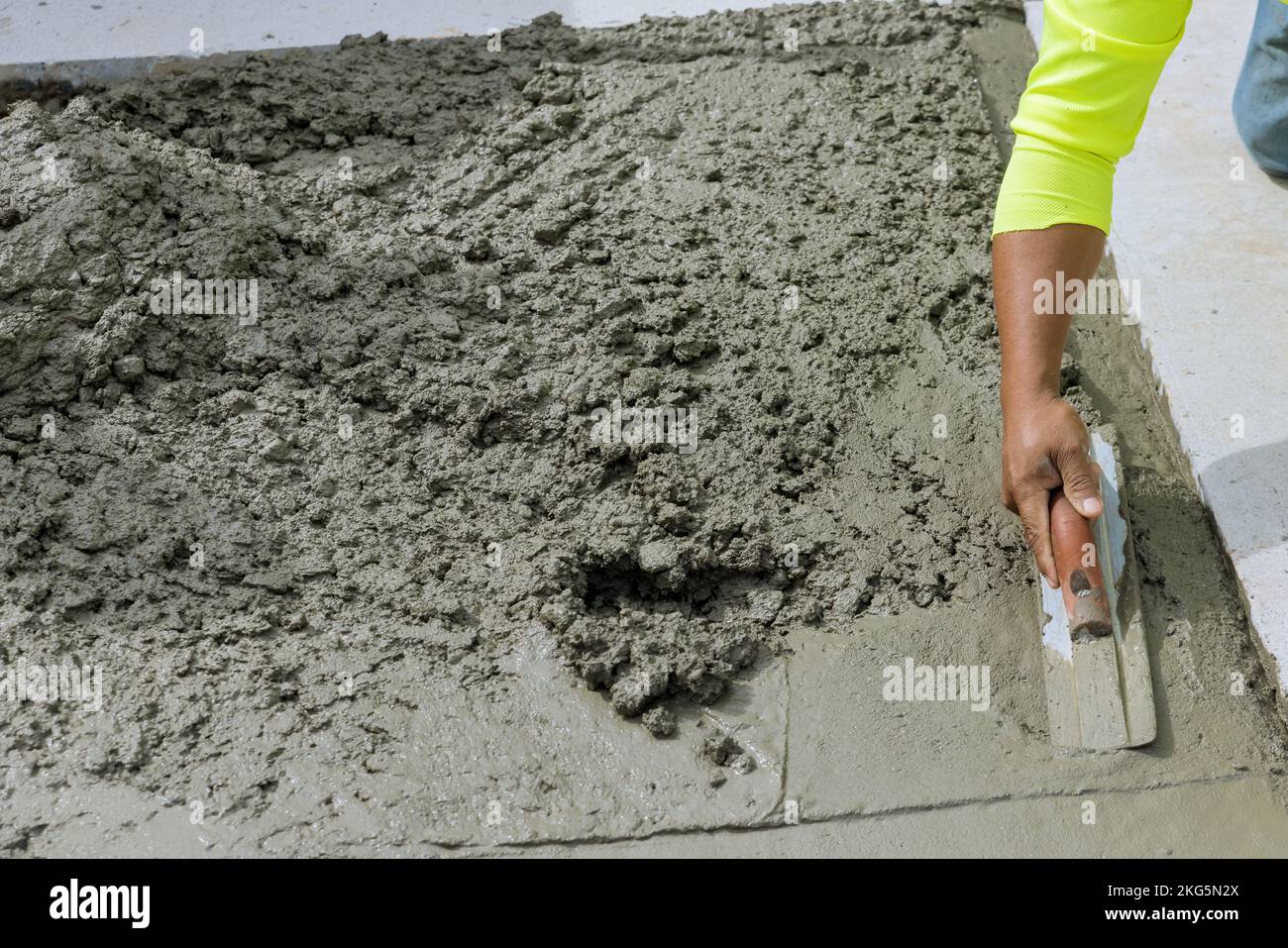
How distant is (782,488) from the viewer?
2135 millimetres

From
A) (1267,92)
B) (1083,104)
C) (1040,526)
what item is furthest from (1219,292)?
(1040,526)

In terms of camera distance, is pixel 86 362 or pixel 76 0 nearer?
pixel 86 362

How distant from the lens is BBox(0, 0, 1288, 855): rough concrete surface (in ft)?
5.68

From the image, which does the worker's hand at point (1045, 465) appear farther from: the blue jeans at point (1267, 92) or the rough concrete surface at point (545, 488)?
the blue jeans at point (1267, 92)

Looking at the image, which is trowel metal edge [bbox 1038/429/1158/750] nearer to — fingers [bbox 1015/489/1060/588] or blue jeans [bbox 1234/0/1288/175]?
fingers [bbox 1015/489/1060/588]

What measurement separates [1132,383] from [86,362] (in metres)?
2.04

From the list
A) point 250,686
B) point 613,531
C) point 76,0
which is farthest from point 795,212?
point 76,0

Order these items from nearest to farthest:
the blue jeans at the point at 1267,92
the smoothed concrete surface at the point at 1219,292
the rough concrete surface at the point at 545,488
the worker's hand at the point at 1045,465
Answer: the rough concrete surface at the point at 545,488 < the worker's hand at the point at 1045,465 < the smoothed concrete surface at the point at 1219,292 < the blue jeans at the point at 1267,92

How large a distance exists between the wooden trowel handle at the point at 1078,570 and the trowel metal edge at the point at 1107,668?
29mm

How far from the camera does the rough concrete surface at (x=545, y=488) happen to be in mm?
1732

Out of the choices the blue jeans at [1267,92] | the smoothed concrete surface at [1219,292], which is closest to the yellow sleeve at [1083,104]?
the smoothed concrete surface at [1219,292]

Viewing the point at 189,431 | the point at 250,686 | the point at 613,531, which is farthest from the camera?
the point at 189,431

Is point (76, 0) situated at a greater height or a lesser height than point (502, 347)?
greater

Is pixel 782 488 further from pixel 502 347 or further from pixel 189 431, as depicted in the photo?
pixel 189 431
